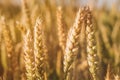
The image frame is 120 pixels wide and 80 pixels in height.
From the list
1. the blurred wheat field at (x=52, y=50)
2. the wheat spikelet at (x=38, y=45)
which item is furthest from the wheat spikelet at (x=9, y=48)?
the wheat spikelet at (x=38, y=45)

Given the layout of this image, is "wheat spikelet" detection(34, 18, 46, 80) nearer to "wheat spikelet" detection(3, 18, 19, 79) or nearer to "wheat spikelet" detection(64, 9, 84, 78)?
"wheat spikelet" detection(64, 9, 84, 78)

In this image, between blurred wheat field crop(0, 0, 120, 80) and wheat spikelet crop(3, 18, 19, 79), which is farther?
wheat spikelet crop(3, 18, 19, 79)

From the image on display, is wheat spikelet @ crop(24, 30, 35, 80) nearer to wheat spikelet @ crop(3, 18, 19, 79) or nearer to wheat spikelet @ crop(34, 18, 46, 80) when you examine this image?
wheat spikelet @ crop(34, 18, 46, 80)

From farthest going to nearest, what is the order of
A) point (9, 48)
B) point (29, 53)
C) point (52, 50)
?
point (52, 50) → point (9, 48) → point (29, 53)

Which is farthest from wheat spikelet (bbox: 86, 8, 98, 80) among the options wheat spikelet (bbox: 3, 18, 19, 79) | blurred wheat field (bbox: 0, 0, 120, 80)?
wheat spikelet (bbox: 3, 18, 19, 79)

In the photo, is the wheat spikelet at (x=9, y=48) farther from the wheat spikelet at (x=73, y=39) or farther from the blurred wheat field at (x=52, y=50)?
the wheat spikelet at (x=73, y=39)

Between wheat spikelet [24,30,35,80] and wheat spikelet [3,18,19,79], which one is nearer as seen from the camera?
wheat spikelet [24,30,35,80]

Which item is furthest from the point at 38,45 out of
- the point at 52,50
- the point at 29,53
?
the point at 52,50

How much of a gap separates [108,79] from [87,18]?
0.40ft

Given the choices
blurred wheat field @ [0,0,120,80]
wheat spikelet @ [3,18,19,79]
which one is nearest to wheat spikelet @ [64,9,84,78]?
blurred wheat field @ [0,0,120,80]

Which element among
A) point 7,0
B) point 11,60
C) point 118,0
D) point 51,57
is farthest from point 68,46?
point 7,0

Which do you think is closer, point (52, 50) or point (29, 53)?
point (29, 53)

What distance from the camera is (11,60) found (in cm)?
74

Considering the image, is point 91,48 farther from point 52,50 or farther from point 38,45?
point 52,50
